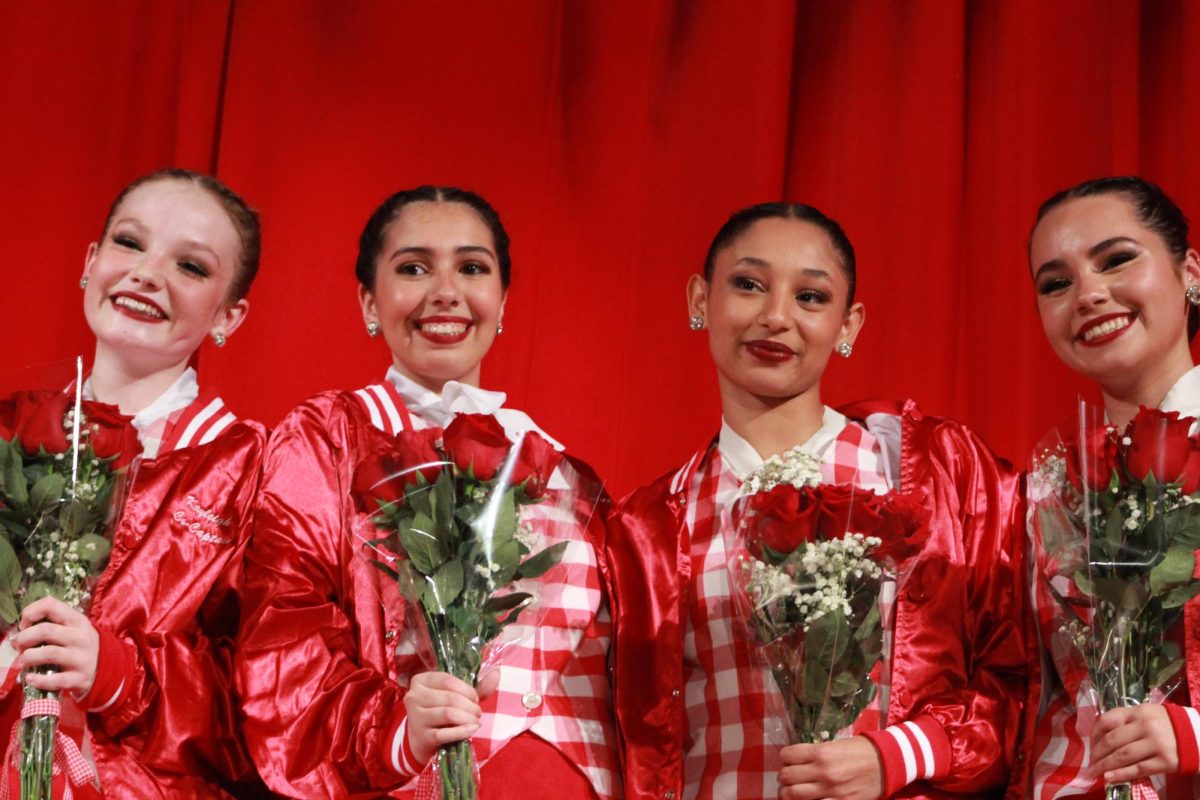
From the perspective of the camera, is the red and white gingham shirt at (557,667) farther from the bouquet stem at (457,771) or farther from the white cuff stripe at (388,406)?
the bouquet stem at (457,771)

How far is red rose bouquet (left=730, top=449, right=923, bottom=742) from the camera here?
6.63 ft

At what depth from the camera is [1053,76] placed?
3639 mm

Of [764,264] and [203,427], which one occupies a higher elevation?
[764,264]

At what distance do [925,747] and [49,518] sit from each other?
1296 millimetres

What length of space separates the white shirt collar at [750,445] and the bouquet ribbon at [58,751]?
1.17 meters

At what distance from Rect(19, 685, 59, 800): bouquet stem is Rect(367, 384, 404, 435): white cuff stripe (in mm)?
754

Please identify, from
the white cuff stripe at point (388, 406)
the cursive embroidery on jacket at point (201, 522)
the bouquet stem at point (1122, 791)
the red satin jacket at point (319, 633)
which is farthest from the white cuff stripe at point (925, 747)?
the cursive embroidery on jacket at point (201, 522)

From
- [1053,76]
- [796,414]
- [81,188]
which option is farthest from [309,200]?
[1053,76]

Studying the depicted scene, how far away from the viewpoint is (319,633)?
94.3 inches

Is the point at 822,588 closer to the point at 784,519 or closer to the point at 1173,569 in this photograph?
the point at 784,519

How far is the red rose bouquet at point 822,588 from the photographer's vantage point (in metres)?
2.02

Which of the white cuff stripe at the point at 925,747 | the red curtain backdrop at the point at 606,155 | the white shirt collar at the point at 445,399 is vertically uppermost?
the red curtain backdrop at the point at 606,155

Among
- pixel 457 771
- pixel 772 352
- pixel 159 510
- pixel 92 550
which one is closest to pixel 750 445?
pixel 772 352

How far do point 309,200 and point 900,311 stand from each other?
4.64 ft
